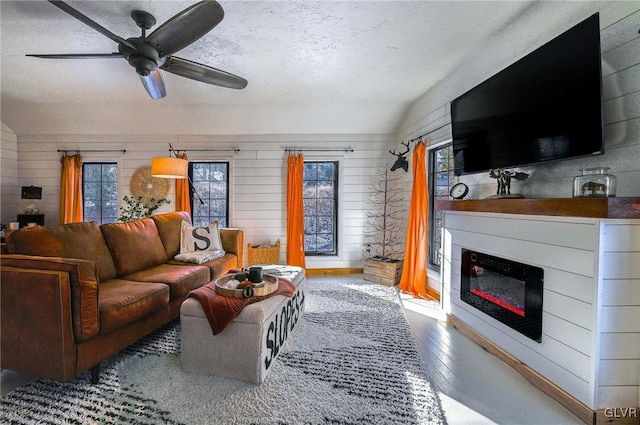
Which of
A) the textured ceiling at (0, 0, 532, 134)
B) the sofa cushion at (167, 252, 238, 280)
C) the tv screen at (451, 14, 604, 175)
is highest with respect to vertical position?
the textured ceiling at (0, 0, 532, 134)

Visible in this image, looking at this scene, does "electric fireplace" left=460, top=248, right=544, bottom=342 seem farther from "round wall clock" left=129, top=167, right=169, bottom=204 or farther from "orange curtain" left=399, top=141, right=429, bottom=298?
"round wall clock" left=129, top=167, right=169, bottom=204

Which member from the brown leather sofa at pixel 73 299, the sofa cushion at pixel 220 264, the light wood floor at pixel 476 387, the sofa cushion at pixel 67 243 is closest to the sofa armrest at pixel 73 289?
the brown leather sofa at pixel 73 299

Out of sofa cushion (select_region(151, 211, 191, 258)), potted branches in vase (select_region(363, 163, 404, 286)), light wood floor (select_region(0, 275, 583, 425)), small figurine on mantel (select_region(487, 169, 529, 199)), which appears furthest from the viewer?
potted branches in vase (select_region(363, 163, 404, 286))

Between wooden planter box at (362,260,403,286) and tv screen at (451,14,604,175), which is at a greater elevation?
tv screen at (451,14,604,175)

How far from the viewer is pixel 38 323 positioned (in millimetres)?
1544

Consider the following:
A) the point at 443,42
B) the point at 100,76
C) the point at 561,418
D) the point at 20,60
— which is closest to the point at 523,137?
the point at 443,42

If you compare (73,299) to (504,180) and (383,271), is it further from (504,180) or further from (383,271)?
(383,271)

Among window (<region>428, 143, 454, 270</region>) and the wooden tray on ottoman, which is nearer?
the wooden tray on ottoman

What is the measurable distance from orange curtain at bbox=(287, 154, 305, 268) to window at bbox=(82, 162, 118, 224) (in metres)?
3.13

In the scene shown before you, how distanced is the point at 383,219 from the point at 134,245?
3.46 m

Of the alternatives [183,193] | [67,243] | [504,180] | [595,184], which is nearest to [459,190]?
[504,180]

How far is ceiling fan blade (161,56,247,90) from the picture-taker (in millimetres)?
2125

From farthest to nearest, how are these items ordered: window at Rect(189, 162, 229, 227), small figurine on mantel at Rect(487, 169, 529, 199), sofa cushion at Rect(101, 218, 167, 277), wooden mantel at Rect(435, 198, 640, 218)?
window at Rect(189, 162, 229, 227) < sofa cushion at Rect(101, 218, 167, 277) < small figurine on mantel at Rect(487, 169, 529, 199) < wooden mantel at Rect(435, 198, 640, 218)

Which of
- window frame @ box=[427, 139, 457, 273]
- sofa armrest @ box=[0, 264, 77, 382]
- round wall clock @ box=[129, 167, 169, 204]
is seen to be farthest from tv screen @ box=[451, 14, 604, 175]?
round wall clock @ box=[129, 167, 169, 204]
